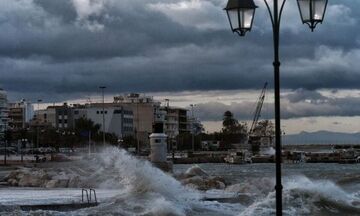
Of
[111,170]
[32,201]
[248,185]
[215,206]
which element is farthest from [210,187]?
[32,201]

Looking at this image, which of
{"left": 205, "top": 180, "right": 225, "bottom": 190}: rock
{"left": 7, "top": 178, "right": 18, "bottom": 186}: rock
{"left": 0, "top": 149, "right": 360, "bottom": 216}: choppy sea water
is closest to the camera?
{"left": 0, "top": 149, "right": 360, "bottom": 216}: choppy sea water

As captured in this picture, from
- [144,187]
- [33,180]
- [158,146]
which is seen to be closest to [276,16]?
[144,187]

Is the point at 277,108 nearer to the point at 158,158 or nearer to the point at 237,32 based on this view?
the point at 237,32

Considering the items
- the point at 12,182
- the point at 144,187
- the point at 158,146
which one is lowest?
the point at 12,182

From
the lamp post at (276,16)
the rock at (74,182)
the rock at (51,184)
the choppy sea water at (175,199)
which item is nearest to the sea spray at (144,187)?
the choppy sea water at (175,199)

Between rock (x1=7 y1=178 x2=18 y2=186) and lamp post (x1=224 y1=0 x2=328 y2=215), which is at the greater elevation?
lamp post (x1=224 y1=0 x2=328 y2=215)

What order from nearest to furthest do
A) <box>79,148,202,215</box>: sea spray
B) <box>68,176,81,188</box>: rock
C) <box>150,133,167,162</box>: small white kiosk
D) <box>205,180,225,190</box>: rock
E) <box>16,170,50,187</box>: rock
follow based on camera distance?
1. <box>79,148,202,215</box>: sea spray
2. <box>68,176,81,188</box>: rock
3. <box>205,180,225,190</box>: rock
4. <box>150,133,167,162</box>: small white kiosk
5. <box>16,170,50,187</box>: rock

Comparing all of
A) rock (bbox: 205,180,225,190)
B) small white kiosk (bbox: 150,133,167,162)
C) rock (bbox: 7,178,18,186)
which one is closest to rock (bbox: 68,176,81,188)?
small white kiosk (bbox: 150,133,167,162)

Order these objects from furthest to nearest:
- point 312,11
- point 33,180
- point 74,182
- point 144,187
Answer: point 33,180 → point 74,182 → point 144,187 → point 312,11

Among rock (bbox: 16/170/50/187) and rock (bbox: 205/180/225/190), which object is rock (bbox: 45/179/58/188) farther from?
rock (bbox: 205/180/225/190)

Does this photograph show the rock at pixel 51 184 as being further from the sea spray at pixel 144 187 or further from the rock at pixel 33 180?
the sea spray at pixel 144 187

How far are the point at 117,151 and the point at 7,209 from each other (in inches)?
886

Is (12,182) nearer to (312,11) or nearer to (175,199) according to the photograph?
(175,199)

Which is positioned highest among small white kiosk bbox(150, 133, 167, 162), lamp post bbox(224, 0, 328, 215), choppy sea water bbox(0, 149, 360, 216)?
Answer: lamp post bbox(224, 0, 328, 215)
